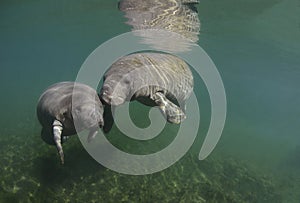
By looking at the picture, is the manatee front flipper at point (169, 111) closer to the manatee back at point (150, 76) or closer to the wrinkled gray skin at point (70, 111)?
the manatee back at point (150, 76)

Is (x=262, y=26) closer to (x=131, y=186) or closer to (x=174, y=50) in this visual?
(x=174, y=50)

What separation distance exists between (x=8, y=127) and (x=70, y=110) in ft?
39.1

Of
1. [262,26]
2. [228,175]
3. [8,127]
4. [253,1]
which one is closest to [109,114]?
[228,175]

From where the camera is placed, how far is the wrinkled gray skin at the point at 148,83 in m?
5.26

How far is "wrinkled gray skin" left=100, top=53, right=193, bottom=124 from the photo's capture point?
5.26 metres

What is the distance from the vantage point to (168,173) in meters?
9.32

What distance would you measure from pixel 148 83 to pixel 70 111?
7.19 feet

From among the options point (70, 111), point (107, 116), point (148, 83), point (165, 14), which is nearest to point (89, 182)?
point (107, 116)

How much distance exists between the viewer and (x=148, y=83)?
21.1 ft

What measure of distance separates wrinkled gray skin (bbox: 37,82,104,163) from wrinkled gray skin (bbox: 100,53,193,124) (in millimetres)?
323

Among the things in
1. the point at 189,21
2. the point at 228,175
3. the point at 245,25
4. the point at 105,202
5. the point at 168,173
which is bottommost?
the point at 228,175

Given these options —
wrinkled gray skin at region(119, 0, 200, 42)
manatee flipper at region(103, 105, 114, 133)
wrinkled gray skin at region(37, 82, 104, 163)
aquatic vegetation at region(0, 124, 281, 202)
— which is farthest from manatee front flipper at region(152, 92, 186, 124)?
wrinkled gray skin at region(119, 0, 200, 42)

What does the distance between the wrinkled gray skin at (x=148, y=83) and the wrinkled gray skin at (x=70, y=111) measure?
32 centimetres

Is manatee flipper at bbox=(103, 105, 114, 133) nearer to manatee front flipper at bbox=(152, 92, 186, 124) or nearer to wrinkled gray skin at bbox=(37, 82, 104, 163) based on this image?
wrinkled gray skin at bbox=(37, 82, 104, 163)
